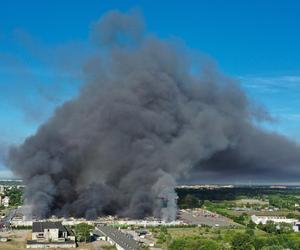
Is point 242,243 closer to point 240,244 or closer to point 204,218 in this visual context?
point 240,244

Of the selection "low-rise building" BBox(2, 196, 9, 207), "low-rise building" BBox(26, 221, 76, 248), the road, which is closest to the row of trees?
"low-rise building" BBox(26, 221, 76, 248)

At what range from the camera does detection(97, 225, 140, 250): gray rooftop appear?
24219 millimetres

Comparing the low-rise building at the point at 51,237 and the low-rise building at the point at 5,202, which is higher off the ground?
the low-rise building at the point at 5,202

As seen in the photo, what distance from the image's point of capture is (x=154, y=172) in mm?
38781

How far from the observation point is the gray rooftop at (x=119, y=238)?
2422 centimetres

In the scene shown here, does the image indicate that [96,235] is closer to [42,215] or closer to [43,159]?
[42,215]

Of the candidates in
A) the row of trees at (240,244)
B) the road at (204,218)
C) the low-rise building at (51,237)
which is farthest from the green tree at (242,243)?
the road at (204,218)

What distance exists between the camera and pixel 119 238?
1081 inches

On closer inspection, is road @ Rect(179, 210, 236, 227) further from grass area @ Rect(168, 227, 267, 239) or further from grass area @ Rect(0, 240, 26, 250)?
grass area @ Rect(0, 240, 26, 250)

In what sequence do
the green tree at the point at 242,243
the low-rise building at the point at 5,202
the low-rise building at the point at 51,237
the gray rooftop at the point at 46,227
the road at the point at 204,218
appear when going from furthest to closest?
the low-rise building at the point at 5,202 < the road at the point at 204,218 < the gray rooftop at the point at 46,227 < the low-rise building at the point at 51,237 < the green tree at the point at 242,243

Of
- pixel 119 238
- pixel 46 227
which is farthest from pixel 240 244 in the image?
pixel 46 227

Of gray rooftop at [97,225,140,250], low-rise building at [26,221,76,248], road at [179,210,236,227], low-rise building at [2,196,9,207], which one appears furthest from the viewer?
low-rise building at [2,196,9,207]

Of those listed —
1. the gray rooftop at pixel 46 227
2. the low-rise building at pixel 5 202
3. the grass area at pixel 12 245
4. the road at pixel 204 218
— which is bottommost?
the grass area at pixel 12 245

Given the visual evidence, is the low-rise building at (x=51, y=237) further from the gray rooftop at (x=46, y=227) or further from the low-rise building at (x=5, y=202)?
the low-rise building at (x=5, y=202)
